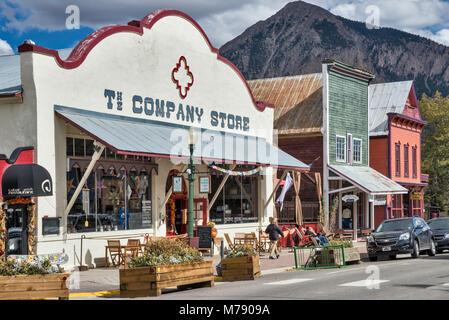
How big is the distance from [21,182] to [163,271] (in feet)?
18.1

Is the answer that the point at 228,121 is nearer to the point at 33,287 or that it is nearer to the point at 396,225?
the point at 396,225

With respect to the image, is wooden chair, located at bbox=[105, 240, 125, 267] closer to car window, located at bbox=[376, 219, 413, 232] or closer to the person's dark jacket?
the person's dark jacket

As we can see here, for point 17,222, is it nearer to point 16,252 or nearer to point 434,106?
point 16,252

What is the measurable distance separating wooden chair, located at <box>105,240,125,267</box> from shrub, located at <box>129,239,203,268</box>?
4514 mm

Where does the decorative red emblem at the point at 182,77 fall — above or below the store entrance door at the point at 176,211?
above

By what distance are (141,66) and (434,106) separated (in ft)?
118

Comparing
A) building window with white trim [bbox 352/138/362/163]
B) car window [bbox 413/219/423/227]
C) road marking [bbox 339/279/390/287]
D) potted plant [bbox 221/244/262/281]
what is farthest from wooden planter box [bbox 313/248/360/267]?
building window with white trim [bbox 352/138/362/163]

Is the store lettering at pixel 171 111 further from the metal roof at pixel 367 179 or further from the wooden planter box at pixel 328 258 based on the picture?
the metal roof at pixel 367 179

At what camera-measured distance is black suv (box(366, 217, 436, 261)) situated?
83.5 ft

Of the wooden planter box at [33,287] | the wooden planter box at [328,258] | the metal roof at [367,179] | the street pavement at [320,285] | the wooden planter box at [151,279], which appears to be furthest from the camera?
the metal roof at [367,179]

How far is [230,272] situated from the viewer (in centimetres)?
1939

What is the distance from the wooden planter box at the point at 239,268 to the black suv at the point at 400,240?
24.9ft

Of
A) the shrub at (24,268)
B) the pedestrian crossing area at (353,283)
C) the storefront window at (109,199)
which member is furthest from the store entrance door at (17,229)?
the pedestrian crossing area at (353,283)

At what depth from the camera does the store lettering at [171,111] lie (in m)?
23.5
